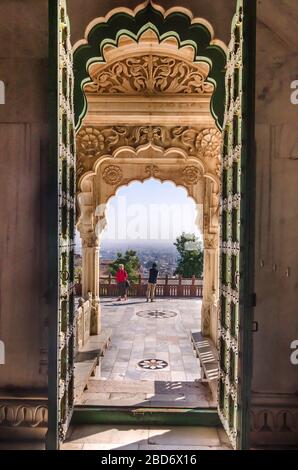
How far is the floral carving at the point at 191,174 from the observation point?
8172 mm

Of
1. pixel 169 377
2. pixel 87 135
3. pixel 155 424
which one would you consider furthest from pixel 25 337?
pixel 87 135

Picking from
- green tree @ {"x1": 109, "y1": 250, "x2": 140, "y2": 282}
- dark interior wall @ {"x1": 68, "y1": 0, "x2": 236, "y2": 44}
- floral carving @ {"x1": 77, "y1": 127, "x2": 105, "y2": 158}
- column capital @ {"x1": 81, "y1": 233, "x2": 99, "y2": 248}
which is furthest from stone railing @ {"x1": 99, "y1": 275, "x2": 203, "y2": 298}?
dark interior wall @ {"x1": 68, "y1": 0, "x2": 236, "y2": 44}

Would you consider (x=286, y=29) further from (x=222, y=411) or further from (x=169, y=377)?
(x=169, y=377)

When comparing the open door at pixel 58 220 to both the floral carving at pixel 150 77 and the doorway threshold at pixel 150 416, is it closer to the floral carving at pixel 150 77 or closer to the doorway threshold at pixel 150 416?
the doorway threshold at pixel 150 416

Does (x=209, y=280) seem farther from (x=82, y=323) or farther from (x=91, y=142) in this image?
(x=91, y=142)

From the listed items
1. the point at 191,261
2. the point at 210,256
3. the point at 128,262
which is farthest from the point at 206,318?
the point at 191,261

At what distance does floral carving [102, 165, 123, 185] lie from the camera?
27.0 feet

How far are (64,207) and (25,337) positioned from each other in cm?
119

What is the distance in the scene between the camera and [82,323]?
6.93 meters

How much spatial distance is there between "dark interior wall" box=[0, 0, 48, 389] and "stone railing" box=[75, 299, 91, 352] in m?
3.07

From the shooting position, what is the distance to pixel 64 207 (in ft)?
9.77

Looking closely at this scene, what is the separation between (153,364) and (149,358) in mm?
421

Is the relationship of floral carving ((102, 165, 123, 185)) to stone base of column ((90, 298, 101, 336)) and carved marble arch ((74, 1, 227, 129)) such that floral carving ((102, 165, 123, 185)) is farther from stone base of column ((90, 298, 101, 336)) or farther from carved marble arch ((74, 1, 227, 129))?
carved marble arch ((74, 1, 227, 129))

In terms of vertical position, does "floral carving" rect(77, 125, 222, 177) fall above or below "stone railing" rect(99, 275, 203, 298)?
above
